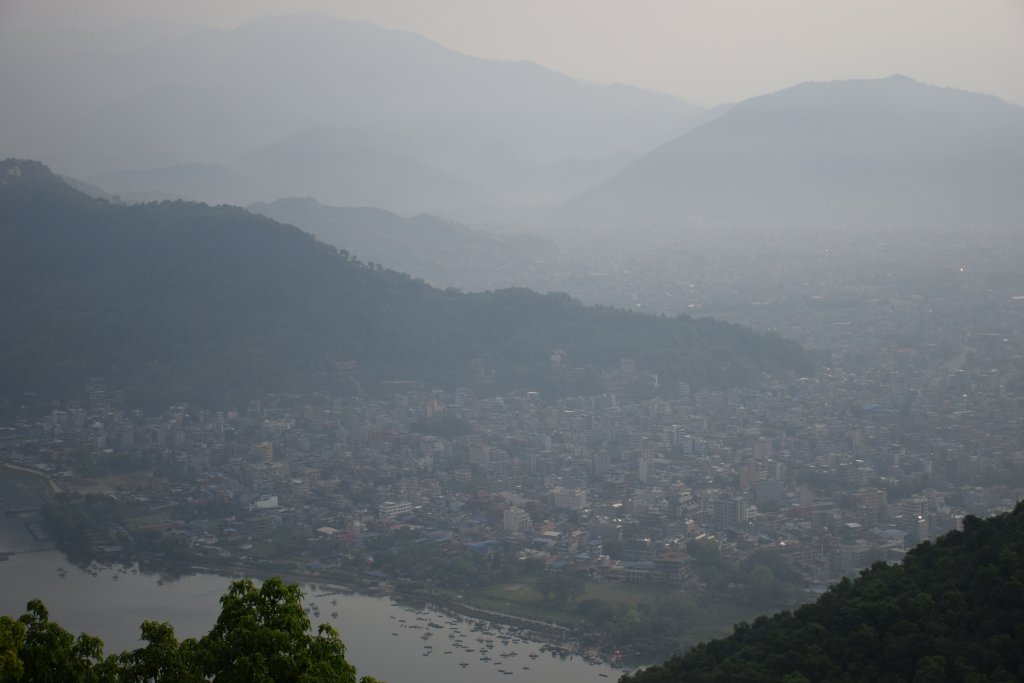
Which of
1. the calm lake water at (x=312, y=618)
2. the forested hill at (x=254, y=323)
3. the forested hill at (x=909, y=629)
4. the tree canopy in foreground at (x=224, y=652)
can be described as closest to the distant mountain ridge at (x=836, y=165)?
the forested hill at (x=254, y=323)

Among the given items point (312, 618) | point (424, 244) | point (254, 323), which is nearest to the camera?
point (312, 618)

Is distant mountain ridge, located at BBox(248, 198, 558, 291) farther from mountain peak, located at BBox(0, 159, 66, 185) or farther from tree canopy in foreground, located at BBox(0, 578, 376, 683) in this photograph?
tree canopy in foreground, located at BBox(0, 578, 376, 683)

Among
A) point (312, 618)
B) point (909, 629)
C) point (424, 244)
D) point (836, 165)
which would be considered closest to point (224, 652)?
point (909, 629)

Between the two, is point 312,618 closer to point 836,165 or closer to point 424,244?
point 424,244

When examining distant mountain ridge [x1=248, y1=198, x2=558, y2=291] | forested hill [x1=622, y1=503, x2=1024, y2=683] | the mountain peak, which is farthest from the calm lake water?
distant mountain ridge [x1=248, y1=198, x2=558, y2=291]

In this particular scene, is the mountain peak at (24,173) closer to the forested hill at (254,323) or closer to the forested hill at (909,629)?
the forested hill at (254,323)

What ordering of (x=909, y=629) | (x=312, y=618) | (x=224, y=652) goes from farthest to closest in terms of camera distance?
(x=312, y=618) < (x=909, y=629) < (x=224, y=652)

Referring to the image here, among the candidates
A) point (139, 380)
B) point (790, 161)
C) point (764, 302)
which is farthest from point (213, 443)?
point (790, 161)
